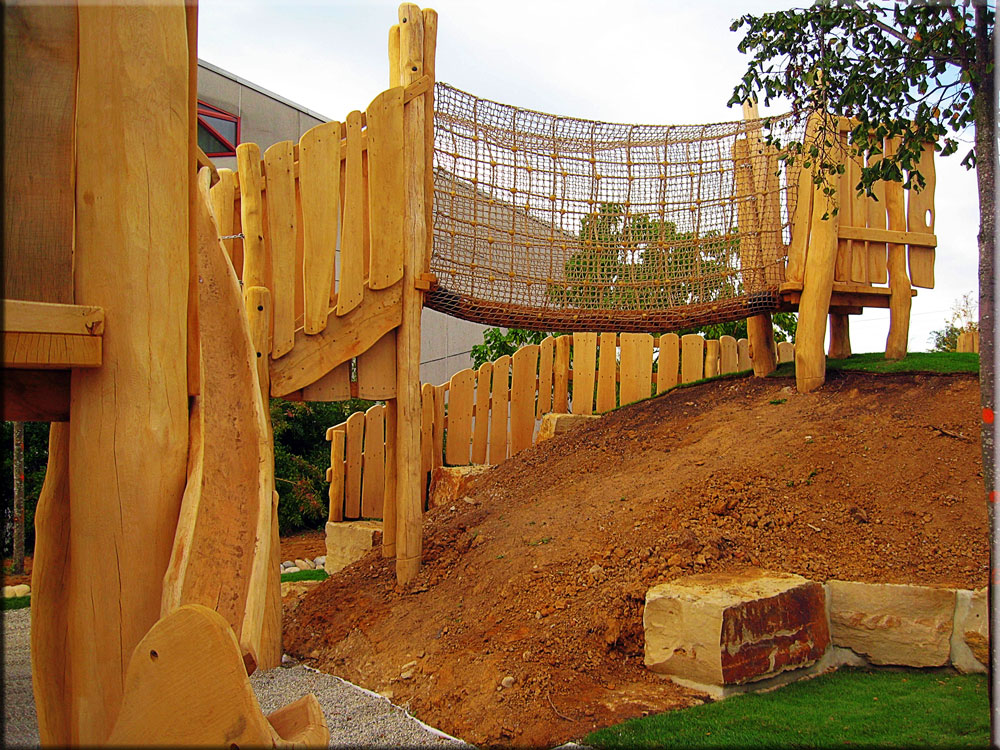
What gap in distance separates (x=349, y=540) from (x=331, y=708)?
10.4 feet

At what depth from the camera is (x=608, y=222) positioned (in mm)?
7020

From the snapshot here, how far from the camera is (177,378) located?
7.60ft

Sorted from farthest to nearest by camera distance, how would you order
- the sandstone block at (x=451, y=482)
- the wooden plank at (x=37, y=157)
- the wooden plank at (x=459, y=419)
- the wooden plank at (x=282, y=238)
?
the wooden plank at (x=459, y=419)
the sandstone block at (x=451, y=482)
the wooden plank at (x=282, y=238)
the wooden plank at (x=37, y=157)

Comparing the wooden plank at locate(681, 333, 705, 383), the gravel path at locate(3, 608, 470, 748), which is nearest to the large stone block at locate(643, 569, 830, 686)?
the gravel path at locate(3, 608, 470, 748)

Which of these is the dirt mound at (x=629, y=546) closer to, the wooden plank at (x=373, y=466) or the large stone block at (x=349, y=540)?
the large stone block at (x=349, y=540)

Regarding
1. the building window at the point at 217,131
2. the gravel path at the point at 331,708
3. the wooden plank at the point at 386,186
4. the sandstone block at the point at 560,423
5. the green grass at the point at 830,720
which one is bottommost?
the gravel path at the point at 331,708

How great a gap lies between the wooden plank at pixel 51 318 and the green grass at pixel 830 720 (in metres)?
2.71

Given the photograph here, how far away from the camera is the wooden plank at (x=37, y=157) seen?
2.16 m

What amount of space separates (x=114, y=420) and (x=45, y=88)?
91 centimetres

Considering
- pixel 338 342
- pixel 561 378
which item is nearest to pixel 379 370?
pixel 338 342

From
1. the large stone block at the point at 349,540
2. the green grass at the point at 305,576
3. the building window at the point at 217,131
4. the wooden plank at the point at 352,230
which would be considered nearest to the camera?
the wooden plank at the point at 352,230

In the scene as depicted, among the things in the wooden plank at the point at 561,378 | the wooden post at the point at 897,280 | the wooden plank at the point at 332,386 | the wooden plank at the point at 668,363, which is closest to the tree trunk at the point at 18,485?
the wooden plank at the point at 332,386

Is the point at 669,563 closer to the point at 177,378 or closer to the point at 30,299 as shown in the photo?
the point at 177,378

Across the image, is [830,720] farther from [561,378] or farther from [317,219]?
[561,378]
